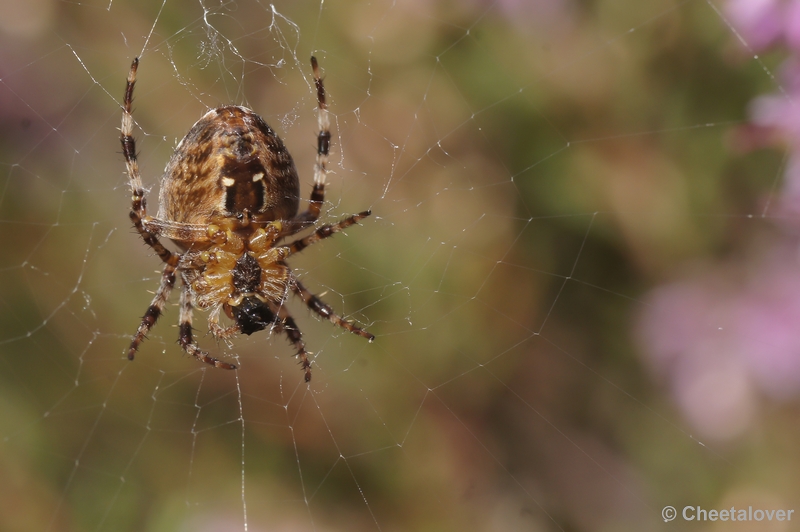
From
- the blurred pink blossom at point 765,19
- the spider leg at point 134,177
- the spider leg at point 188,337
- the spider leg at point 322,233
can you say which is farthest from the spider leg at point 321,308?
the blurred pink blossom at point 765,19

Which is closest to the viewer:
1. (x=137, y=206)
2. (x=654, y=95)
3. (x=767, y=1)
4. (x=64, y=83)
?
(x=767, y=1)

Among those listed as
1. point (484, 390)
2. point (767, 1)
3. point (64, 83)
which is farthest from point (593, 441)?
point (64, 83)

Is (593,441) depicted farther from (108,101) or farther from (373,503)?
(108,101)

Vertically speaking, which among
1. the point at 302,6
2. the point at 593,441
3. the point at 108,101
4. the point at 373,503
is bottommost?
the point at 373,503

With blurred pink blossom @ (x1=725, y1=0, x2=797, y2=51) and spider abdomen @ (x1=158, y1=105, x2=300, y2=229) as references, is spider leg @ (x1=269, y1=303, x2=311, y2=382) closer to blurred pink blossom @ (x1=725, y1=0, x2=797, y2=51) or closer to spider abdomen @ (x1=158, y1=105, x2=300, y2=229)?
spider abdomen @ (x1=158, y1=105, x2=300, y2=229)

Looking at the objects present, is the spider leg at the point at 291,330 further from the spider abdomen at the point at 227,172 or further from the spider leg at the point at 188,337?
the spider abdomen at the point at 227,172

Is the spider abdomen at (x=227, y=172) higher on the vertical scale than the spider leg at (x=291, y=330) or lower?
higher

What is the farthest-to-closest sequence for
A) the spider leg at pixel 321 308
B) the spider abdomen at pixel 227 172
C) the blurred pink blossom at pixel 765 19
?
the spider leg at pixel 321 308 → the spider abdomen at pixel 227 172 → the blurred pink blossom at pixel 765 19
